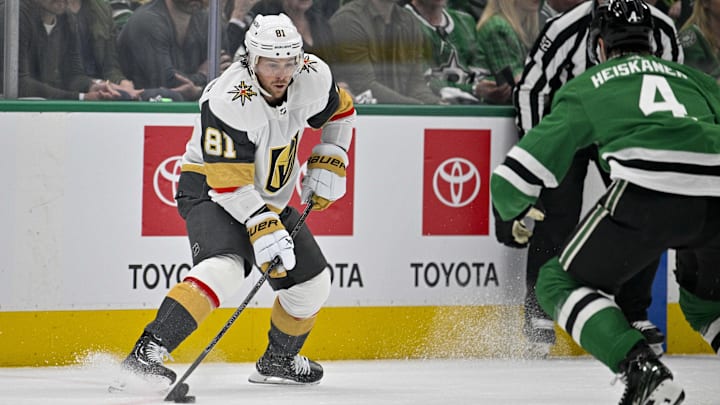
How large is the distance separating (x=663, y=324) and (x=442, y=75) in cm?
130

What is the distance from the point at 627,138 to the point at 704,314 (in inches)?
25.0

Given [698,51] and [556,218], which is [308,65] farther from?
[698,51]

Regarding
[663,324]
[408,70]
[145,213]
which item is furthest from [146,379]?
[663,324]

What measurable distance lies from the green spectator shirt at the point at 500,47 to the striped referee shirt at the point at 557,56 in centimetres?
21

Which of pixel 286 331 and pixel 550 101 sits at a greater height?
pixel 550 101

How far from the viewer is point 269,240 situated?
3932 mm

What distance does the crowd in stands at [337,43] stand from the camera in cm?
486

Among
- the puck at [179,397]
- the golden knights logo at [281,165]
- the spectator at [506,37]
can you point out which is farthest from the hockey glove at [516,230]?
the spectator at [506,37]

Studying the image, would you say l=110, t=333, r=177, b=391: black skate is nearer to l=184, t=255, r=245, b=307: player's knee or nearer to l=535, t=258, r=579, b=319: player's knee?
l=184, t=255, r=245, b=307: player's knee

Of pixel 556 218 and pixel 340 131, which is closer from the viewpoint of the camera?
pixel 340 131

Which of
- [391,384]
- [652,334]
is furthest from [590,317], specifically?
[652,334]

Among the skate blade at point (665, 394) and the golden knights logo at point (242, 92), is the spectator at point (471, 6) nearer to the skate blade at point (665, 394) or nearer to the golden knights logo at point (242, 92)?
the golden knights logo at point (242, 92)

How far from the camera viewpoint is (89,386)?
433 centimetres

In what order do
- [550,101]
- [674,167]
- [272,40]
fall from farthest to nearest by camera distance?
[550,101] → [272,40] → [674,167]
